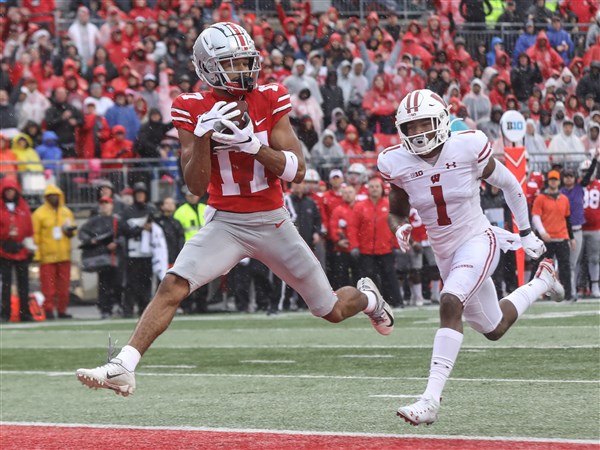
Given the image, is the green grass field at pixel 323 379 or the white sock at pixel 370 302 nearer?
the green grass field at pixel 323 379

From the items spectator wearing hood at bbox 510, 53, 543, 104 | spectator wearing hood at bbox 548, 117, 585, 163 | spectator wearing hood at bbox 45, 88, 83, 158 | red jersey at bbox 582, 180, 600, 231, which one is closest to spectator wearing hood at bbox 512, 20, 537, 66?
spectator wearing hood at bbox 510, 53, 543, 104

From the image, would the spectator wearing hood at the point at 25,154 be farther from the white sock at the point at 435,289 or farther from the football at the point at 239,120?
the football at the point at 239,120

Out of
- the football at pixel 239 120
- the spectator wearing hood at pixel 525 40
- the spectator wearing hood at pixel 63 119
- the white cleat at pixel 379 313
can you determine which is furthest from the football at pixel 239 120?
the spectator wearing hood at pixel 525 40

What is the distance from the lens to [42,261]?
1766 centimetres

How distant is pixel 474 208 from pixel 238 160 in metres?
1.41

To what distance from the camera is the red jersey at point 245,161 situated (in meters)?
6.79

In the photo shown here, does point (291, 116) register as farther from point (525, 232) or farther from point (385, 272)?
point (525, 232)

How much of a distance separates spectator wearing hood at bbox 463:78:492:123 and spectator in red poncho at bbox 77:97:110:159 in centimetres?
602

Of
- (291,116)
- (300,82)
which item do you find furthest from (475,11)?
(291,116)

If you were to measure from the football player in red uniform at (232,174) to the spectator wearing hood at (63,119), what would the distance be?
38.5 feet

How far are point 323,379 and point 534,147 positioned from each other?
1146cm

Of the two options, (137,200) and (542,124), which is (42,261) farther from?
(542,124)

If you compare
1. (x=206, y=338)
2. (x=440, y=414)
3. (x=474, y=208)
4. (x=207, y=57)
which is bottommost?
(x=206, y=338)

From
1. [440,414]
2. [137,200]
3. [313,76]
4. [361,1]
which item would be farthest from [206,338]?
[361,1]
